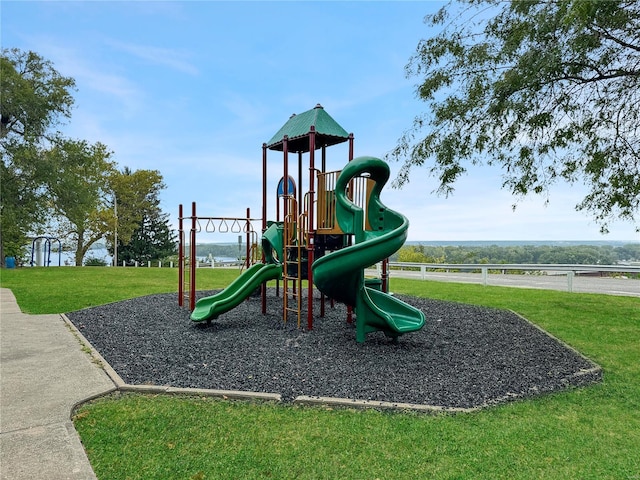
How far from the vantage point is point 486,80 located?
343 inches

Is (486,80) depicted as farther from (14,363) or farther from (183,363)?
(14,363)

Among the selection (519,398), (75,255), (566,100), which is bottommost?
(519,398)

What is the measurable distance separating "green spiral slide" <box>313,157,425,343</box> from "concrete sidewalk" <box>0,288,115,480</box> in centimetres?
304

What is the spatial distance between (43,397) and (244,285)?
411 cm

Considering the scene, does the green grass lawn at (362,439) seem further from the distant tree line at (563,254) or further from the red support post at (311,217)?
the distant tree line at (563,254)

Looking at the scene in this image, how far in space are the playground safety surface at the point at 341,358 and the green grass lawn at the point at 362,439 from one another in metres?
0.35

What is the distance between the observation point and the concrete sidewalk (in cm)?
300

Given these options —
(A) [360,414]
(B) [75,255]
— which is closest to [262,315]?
(A) [360,414]

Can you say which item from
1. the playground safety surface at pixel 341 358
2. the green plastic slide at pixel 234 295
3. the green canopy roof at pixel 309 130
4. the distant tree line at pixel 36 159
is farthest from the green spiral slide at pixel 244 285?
the distant tree line at pixel 36 159

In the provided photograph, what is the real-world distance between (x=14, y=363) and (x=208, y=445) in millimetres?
3622

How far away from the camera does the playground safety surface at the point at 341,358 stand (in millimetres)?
4625

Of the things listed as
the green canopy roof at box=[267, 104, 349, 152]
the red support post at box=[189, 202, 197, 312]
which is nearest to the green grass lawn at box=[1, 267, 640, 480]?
the red support post at box=[189, 202, 197, 312]

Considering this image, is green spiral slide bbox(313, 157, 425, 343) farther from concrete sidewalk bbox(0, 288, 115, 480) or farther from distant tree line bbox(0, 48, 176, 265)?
distant tree line bbox(0, 48, 176, 265)

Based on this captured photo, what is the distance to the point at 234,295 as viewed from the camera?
314 inches
